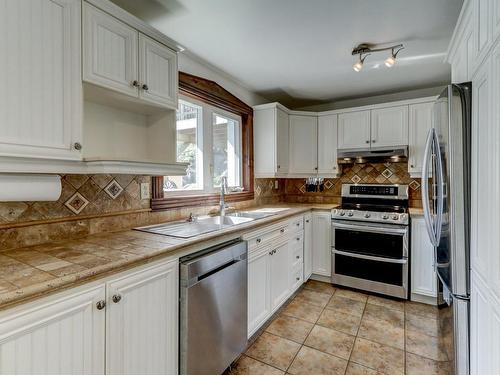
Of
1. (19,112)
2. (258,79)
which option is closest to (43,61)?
(19,112)

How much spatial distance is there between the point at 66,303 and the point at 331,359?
1.72m

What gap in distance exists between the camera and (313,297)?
2.83 metres

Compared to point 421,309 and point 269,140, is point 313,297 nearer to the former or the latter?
point 421,309

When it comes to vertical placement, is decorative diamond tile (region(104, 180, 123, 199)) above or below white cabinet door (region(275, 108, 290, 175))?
below

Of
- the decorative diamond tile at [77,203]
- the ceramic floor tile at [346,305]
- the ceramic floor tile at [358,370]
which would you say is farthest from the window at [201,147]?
the ceramic floor tile at [358,370]

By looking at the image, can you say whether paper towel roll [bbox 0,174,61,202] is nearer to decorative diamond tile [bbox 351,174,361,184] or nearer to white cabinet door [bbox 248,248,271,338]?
white cabinet door [bbox 248,248,271,338]

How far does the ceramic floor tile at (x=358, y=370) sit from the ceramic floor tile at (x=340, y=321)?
383mm

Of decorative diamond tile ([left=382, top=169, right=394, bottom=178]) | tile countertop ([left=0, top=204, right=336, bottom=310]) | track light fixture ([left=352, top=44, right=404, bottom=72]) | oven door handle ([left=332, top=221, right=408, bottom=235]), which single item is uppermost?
track light fixture ([left=352, top=44, right=404, bottom=72])

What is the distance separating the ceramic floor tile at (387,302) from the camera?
262cm

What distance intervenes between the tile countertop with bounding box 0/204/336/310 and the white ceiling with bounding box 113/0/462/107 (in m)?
1.42

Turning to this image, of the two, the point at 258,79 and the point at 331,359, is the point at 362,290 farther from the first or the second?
the point at 258,79

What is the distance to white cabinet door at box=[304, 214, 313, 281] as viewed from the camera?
10.1 feet

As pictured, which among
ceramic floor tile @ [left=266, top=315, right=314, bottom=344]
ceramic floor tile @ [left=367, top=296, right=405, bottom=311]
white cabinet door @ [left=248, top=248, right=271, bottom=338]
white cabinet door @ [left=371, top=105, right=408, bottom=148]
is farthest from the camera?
white cabinet door @ [left=371, top=105, right=408, bottom=148]

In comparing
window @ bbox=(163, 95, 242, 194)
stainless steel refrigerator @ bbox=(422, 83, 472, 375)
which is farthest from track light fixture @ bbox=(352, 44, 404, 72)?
window @ bbox=(163, 95, 242, 194)
